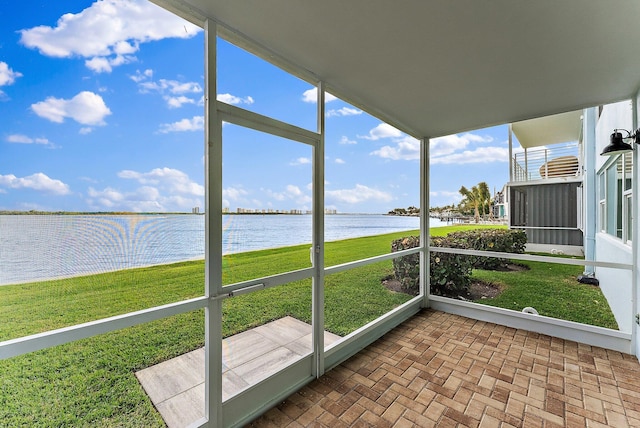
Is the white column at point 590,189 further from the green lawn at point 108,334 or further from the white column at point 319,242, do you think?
the green lawn at point 108,334

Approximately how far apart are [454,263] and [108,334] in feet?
14.1

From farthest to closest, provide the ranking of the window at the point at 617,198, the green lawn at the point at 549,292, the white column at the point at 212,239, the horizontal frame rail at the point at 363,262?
the green lawn at the point at 549,292 < the window at the point at 617,198 < the horizontal frame rail at the point at 363,262 < the white column at the point at 212,239

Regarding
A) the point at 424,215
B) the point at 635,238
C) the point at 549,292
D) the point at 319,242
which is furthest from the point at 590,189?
the point at 319,242

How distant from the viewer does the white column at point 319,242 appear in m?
2.51

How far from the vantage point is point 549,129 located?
5055 millimetres

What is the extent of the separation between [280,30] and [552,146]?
5403mm

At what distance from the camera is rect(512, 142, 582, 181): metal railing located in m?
4.79

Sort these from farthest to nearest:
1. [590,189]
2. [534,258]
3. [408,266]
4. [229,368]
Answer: [590,189] → [408,266] → [534,258] → [229,368]

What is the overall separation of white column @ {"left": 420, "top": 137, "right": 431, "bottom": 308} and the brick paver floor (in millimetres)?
1091

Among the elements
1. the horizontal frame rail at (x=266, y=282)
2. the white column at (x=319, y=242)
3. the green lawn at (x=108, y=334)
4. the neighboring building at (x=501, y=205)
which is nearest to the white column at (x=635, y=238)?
the neighboring building at (x=501, y=205)

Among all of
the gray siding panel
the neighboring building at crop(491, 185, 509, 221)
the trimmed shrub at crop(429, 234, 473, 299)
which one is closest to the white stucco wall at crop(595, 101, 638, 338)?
the gray siding panel

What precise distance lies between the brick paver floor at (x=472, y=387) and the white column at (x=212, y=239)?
1.47 ft

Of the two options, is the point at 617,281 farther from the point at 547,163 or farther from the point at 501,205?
the point at 547,163

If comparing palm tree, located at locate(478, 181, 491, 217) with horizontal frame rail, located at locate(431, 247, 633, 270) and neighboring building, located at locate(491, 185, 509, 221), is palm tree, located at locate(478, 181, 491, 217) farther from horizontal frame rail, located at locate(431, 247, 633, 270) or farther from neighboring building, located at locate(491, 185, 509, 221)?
horizontal frame rail, located at locate(431, 247, 633, 270)
